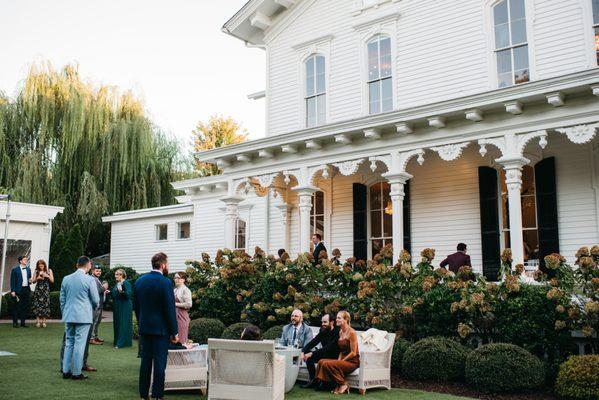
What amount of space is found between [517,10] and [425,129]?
3.85 meters

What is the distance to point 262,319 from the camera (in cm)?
1242

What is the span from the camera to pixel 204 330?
12227mm

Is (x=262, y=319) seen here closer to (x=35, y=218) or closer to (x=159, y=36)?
(x=35, y=218)

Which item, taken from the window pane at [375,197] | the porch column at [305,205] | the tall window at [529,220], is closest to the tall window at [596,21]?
the tall window at [529,220]

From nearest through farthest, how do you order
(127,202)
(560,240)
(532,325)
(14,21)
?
(532,325), (560,240), (14,21), (127,202)

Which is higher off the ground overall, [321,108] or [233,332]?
[321,108]

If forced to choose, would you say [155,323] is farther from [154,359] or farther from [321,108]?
[321,108]

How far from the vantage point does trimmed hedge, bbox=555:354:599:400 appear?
766 centimetres

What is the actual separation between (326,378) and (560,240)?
6.59 metres

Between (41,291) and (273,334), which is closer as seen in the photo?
(273,334)

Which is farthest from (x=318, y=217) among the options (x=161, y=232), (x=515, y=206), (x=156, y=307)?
(x=156, y=307)

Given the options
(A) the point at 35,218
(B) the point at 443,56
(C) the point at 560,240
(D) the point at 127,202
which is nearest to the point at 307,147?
(B) the point at 443,56

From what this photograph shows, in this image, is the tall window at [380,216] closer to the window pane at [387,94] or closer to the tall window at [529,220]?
the window pane at [387,94]

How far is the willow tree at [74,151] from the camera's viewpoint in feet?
78.7
